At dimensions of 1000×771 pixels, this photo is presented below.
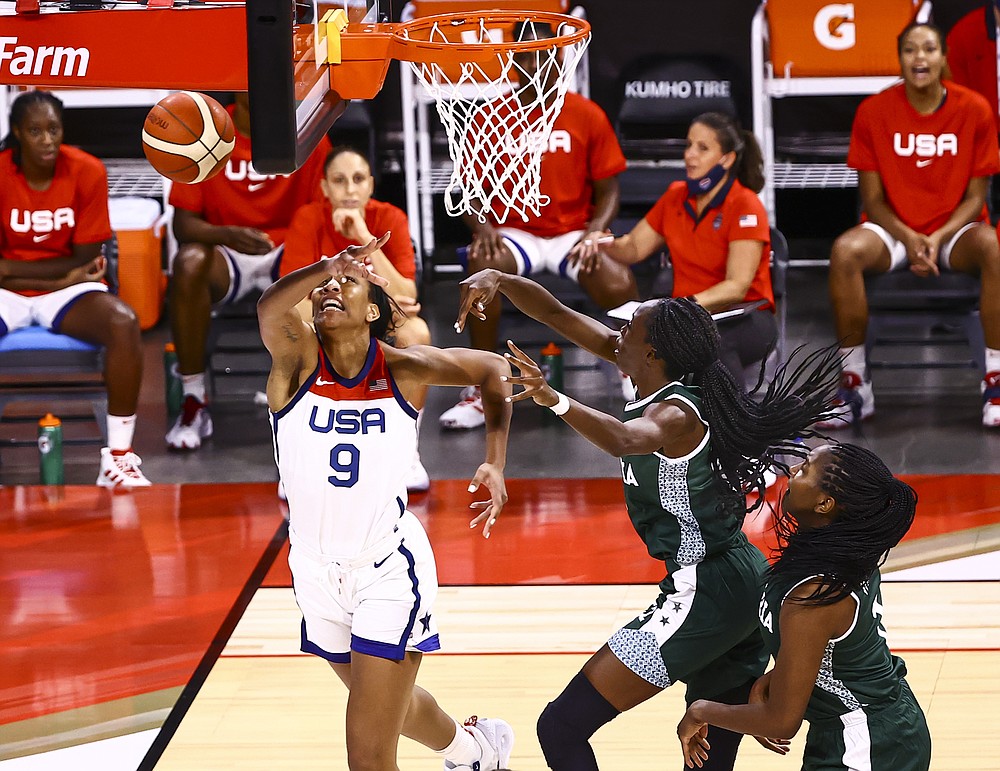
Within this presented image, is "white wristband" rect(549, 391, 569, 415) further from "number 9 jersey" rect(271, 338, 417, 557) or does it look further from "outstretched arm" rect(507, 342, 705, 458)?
"number 9 jersey" rect(271, 338, 417, 557)

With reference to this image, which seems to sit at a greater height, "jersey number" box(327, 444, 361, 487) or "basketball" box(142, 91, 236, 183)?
"basketball" box(142, 91, 236, 183)

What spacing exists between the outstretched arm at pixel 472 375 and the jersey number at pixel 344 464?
0.79ft

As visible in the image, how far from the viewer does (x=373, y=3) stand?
4473 millimetres

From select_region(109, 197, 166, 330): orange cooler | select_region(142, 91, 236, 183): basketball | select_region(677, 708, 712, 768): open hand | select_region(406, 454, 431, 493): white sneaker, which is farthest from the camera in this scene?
select_region(109, 197, 166, 330): orange cooler

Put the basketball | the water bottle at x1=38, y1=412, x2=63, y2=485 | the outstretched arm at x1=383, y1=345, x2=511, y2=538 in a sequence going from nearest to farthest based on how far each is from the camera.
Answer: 1. the outstretched arm at x1=383, y1=345, x2=511, y2=538
2. the basketball
3. the water bottle at x1=38, y1=412, x2=63, y2=485

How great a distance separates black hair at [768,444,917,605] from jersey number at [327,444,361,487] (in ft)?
3.69

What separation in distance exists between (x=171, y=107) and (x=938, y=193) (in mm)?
4386

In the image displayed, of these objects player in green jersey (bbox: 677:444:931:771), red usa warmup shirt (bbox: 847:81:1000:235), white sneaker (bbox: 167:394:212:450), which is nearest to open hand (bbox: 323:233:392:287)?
player in green jersey (bbox: 677:444:931:771)

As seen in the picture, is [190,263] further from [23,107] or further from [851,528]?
[851,528]

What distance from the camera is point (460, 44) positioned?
4242mm

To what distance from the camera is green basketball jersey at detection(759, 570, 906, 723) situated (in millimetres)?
3256

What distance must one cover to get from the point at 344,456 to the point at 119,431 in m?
3.39

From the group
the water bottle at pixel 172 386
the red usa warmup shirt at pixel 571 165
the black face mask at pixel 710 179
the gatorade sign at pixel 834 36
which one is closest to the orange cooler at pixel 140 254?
the water bottle at pixel 172 386

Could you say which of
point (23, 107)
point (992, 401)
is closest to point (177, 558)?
point (23, 107)
